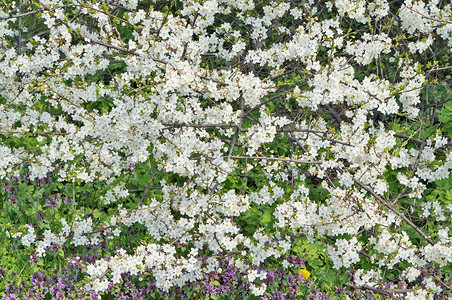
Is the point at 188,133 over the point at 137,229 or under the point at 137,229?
over

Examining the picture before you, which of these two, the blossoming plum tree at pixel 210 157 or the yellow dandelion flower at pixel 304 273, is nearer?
the blossoming plum tree at pixel 210 157

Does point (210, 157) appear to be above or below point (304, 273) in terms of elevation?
above

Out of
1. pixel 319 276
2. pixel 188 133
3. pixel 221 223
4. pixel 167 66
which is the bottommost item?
pixel 319 276

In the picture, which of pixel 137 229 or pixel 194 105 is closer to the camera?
pixel 194 105

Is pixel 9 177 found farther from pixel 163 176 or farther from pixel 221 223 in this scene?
pixel 221 223

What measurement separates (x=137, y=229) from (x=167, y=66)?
1808mm

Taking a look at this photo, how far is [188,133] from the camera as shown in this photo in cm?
356

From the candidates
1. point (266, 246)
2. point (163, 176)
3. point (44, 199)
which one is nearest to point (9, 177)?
point (44, 199)

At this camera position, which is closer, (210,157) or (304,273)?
(210,157)

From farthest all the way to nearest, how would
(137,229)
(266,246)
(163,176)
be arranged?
(163,176), (137,229), (266,246)

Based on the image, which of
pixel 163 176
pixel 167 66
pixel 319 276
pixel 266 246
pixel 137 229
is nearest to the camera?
pixel 167 66

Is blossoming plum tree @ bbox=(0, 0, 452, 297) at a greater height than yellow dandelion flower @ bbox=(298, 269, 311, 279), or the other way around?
blossoming plum tree @ bbox=(0, 0, 452, 297)

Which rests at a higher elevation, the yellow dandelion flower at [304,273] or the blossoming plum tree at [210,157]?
the blossoming plum tree at [210,157]

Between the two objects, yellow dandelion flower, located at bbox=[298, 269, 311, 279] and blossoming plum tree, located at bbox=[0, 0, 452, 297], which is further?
yellow dandelion flower, located at bbox=[298, 269, 311, 279]
